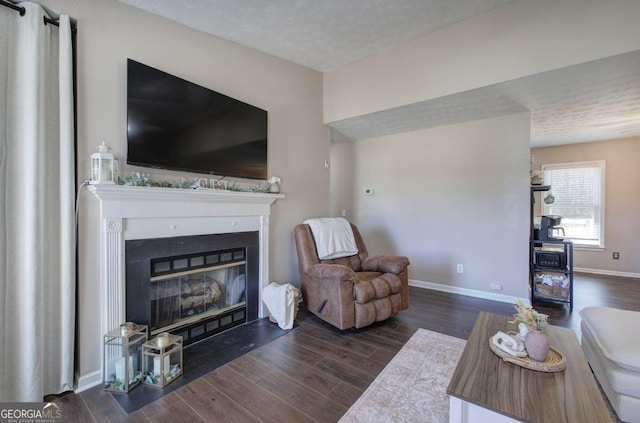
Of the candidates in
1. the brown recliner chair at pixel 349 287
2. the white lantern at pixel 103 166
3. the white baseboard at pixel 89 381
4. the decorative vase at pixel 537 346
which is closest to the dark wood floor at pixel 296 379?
the white baseboard at pixel 89 381

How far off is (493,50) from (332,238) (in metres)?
2.39

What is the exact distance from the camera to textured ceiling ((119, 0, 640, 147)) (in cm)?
230

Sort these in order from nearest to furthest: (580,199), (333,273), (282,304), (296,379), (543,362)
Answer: (543,362), (296,379), (333,273), (282,304), (580,199)

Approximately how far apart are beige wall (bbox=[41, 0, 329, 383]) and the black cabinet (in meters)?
2.67

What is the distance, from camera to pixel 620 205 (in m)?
4.79

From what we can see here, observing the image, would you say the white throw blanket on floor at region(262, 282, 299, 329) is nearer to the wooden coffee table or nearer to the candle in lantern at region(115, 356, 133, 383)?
the candle in lantern at region(115, 356, 133, 383)

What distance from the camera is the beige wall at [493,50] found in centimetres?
210

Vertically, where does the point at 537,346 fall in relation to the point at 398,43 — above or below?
below

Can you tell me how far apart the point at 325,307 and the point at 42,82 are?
2619mm

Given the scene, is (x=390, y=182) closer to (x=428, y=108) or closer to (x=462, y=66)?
(x=428, y=108)

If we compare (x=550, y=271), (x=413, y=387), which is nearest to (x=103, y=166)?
(x=413, y=387)

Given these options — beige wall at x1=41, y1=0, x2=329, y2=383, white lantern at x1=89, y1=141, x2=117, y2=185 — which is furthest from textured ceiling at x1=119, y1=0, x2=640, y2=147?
white lantern at x1=89, y1=141, x2=117, y2=185

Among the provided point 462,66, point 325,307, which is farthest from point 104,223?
point 462,66

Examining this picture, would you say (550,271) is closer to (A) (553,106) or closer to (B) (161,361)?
(A) (553,106)
